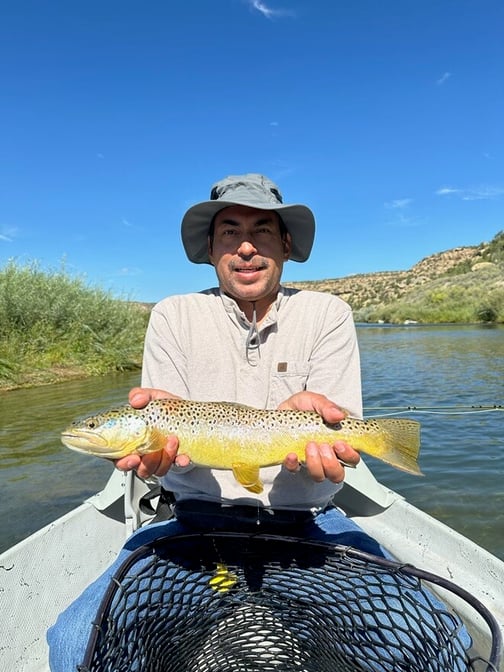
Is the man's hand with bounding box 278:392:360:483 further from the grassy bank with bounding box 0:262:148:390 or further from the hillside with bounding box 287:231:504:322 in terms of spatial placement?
the hillside with bounding box 287:231:504:322

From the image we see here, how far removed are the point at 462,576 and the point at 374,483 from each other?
85 centimetres

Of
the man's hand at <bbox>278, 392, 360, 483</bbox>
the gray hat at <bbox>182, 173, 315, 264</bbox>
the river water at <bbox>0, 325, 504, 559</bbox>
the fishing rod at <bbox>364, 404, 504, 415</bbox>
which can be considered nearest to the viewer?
Result: the man's hand at <bbox>278, 392, 360, 483</bbox>

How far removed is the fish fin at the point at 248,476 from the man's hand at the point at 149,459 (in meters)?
0.25

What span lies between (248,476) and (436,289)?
76666 mm

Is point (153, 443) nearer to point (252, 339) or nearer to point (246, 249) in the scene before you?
point (252, 339)

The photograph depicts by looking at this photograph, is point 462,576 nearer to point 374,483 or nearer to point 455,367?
point 374,483

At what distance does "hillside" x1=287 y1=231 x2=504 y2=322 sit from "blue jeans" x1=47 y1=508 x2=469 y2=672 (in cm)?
2469

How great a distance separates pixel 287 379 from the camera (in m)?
2.80

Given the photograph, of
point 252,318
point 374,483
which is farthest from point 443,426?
point 252,318

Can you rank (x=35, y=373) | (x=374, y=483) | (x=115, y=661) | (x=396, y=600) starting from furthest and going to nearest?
(x=35, y=373) → (x=374, y=483) → (x=396, y=600) → (x=115, y=661)

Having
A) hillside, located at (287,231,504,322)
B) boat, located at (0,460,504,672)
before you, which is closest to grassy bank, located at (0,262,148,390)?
hillside, located at (287,231,504,322)

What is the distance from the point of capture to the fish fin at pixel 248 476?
7.55 feet

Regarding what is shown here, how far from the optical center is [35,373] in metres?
16.9

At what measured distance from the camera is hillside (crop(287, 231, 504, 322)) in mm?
54244
